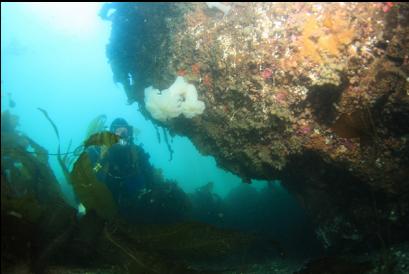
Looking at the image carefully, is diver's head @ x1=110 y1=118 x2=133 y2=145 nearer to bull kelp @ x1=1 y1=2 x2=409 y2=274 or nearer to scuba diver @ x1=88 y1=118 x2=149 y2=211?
Result: scuba diver @ x1=88 y1=118 x2=149 y2=211

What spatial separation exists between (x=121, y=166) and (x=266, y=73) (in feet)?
13.7

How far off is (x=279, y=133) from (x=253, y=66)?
0.85 meters

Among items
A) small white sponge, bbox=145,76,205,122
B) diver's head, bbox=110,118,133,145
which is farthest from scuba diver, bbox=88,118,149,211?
small white sponge, bbox=145,76,205,122

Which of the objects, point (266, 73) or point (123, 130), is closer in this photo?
point (266, 73)

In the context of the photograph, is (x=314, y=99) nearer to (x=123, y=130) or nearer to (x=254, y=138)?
(x=254, y=138)

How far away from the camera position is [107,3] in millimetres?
5707

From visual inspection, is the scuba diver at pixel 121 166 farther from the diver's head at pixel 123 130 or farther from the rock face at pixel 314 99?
the rock face at pixel 314 99

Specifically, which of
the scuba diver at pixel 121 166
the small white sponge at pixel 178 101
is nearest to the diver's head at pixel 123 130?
the scuba diver at pixel 121 166

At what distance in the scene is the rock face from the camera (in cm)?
319

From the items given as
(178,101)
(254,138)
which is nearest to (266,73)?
(254,138)

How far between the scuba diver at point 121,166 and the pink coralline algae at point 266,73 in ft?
12.3

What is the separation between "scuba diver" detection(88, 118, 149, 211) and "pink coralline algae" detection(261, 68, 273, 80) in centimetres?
374

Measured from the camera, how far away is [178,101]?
469 centimetres

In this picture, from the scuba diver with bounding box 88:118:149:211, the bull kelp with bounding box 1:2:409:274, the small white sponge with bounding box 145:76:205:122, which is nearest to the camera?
the bull kelp with bounding box 1:2:409:274
